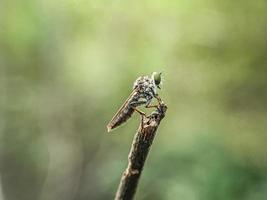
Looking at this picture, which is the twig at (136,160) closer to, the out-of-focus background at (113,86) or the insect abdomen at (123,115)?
the insect abdomen at (123,115)

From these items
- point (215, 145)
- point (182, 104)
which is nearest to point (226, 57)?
point (182, 104)

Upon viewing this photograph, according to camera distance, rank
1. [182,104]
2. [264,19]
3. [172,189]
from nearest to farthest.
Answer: [172,189] → [264,19] → [182,104]

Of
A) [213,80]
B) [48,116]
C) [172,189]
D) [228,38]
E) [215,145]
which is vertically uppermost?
[228,38]

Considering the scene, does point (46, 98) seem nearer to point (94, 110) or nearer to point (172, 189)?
point (94, 110)

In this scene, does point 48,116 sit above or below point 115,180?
above

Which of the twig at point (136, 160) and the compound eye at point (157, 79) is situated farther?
the compound eye at point (157, 79)

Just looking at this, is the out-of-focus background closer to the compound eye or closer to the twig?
the compound eye

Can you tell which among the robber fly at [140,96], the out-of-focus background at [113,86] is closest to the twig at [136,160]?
the robber fly at [140,96]

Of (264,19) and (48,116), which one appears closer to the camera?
(264,19)
